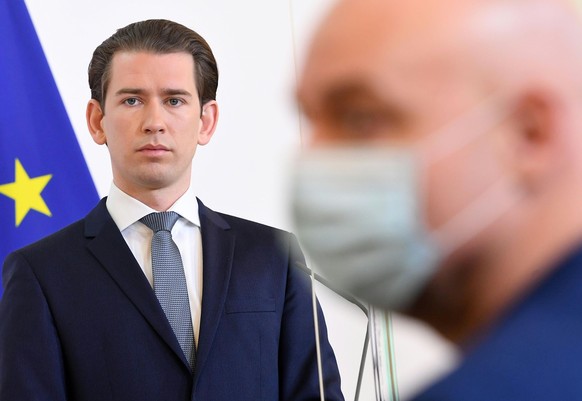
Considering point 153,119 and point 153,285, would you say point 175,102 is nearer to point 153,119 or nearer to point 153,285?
point 153,119

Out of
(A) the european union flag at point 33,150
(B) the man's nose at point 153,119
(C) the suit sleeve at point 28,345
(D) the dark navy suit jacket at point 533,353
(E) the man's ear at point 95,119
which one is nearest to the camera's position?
(D) the dark navy suit jacket at point 533,353

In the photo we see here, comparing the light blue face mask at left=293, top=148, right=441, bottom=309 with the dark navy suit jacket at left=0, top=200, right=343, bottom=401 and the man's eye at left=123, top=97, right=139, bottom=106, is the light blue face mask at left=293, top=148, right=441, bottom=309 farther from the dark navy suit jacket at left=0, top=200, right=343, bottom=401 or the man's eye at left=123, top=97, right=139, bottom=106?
the man's eye at left=123, top=97, right=139, bottom=106

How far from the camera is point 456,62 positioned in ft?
1.65

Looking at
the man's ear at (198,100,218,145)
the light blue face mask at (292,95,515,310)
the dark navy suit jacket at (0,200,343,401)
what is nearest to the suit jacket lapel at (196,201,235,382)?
the dark navy suit jacket at (0,200,343,401)

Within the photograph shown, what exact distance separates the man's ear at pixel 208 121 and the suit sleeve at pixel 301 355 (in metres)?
0.25

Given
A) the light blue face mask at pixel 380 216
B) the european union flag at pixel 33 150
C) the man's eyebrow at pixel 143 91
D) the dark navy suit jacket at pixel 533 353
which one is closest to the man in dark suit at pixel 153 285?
the man's eyebrow at pixel 143 91

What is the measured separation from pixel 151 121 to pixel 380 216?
3.55 ft

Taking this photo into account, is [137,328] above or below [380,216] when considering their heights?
below

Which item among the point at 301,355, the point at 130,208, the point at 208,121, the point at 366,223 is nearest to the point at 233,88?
the point at 208,121

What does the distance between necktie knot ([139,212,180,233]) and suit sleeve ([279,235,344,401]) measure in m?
0.19

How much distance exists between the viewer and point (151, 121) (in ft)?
5.27

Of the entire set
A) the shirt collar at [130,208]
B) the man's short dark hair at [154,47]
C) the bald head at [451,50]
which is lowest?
the shirt collar at [130,208]

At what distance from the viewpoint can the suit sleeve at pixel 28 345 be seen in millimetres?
1488

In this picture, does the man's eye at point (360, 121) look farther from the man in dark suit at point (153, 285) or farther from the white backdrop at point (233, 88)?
the white backdrop at point (233, 88)
